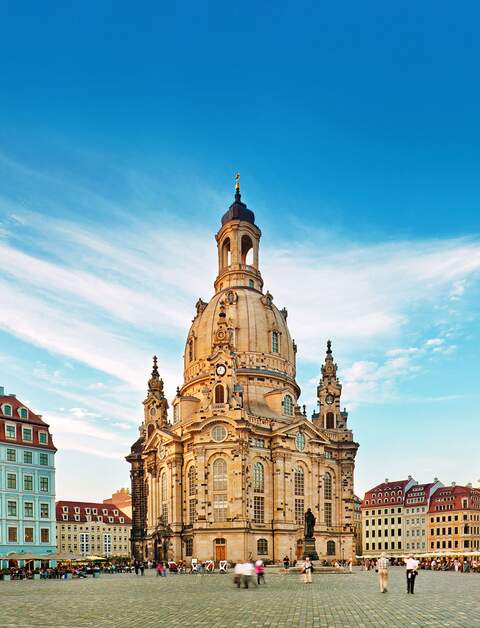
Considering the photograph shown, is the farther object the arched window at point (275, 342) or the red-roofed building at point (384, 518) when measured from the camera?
the red-roofed building at point (384, 518)

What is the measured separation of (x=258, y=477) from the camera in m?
93.1

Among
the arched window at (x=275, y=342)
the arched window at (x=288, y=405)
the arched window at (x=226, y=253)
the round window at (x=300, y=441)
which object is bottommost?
the round window at (x=300, y=441)

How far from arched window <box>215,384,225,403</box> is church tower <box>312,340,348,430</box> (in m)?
27.0

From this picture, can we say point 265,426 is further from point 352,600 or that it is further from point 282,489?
point 352,600

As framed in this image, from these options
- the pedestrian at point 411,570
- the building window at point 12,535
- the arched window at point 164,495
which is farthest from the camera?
the arched window at point 164,495

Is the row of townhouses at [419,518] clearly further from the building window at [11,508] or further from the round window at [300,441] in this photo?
the building window at [11,508]

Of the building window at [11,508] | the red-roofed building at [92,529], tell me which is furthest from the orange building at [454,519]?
the building window at [11,508]

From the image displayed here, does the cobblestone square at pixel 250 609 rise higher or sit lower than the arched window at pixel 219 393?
lower

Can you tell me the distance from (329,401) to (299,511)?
2331 centimetres

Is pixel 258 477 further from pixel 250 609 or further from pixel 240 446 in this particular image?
pixel 250 609


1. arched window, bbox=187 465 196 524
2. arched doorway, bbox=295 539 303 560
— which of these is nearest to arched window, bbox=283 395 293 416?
arched window, bbox=187 465 196 524

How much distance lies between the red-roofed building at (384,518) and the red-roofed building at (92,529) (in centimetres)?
5440

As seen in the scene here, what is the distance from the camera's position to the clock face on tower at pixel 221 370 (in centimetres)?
9438

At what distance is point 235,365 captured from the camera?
96000mm
